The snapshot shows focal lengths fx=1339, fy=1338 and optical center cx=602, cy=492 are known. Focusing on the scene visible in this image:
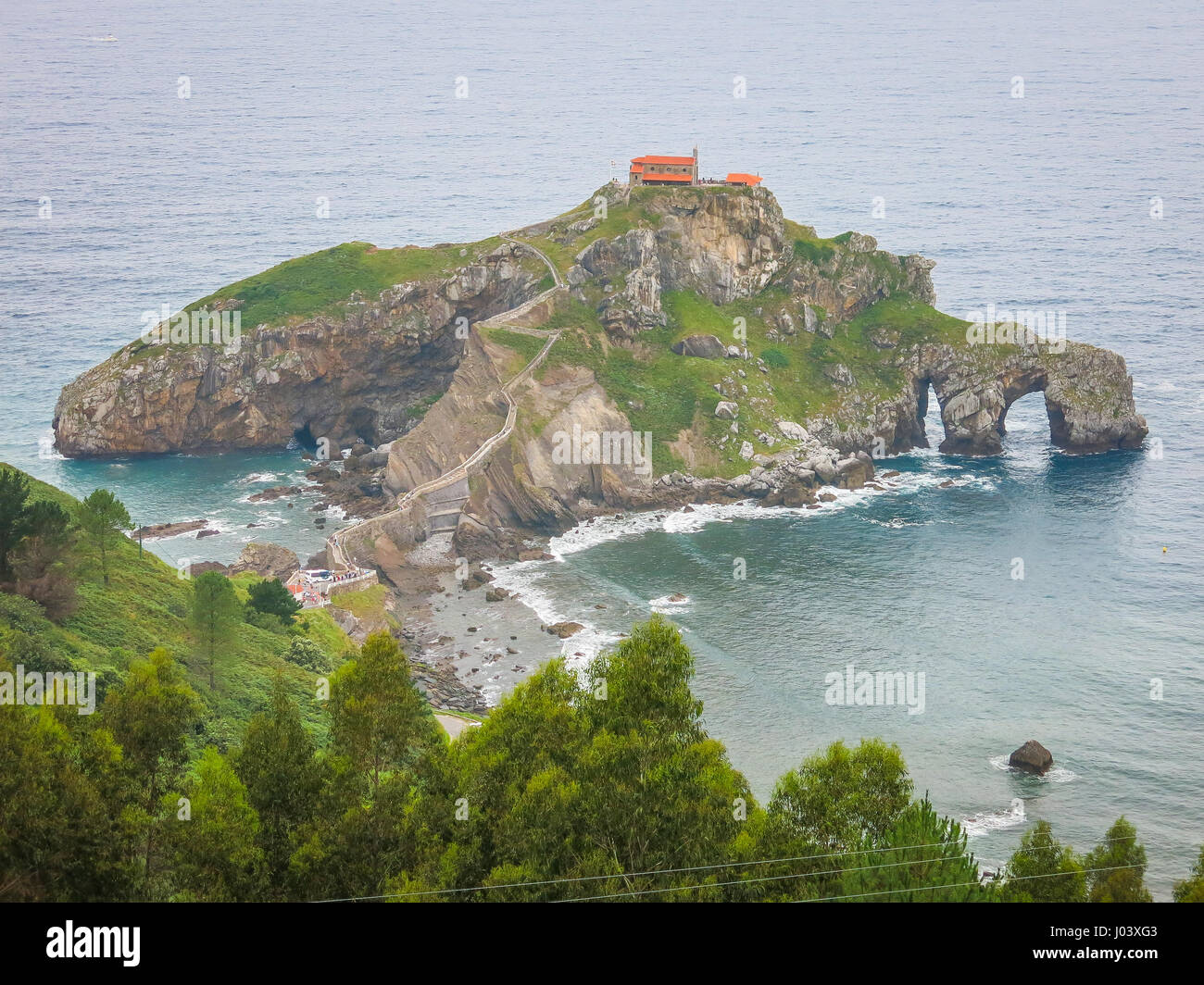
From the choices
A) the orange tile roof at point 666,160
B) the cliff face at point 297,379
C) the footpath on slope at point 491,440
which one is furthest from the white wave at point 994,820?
the orange tile roof at point 666,160

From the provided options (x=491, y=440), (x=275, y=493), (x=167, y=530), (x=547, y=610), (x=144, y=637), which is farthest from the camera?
(x=275, y=493)

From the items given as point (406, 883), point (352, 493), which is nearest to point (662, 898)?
point (406, 883)

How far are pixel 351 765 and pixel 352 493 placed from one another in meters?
84.6

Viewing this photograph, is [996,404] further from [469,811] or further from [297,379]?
[469,811]

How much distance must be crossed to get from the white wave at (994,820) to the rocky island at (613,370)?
2153 inches

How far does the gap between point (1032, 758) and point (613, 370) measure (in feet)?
227

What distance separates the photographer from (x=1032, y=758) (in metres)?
88.2

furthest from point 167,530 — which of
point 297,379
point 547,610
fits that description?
point 547,610

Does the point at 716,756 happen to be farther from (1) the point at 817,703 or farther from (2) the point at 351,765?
(1) the point at 817,703

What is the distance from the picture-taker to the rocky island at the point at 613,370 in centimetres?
13600

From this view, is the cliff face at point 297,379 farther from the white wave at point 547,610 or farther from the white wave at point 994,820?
the white wave at point 994,820

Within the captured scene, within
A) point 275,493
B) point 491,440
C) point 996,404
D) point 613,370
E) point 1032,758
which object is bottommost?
point 1032,758

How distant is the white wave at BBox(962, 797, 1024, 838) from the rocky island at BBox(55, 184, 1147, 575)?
54.7m

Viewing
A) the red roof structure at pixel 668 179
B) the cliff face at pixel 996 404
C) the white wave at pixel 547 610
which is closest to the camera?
the white wave at pixel 547 610
